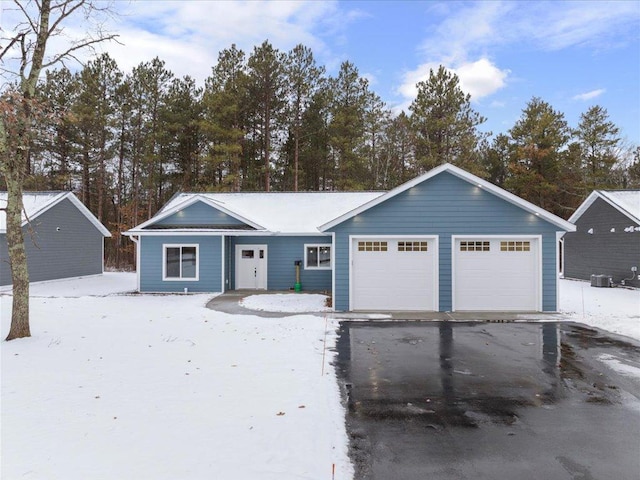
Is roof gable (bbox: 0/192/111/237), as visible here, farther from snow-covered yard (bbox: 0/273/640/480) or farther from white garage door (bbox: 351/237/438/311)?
white garage door (bbox: 351/237/438/311)

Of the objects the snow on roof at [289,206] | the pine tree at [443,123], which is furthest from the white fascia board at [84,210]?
the pine tree at [443,123]

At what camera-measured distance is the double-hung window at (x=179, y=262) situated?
1714cm

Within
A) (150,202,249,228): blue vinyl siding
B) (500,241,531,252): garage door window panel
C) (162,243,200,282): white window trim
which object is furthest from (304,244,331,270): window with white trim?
(500,241,531,252): garage door window panel

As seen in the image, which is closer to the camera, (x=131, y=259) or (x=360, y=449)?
(x=360, y=449)

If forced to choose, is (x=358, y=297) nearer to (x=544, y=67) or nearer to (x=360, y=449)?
(x=360, y=449)

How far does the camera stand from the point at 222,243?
55.6 ft

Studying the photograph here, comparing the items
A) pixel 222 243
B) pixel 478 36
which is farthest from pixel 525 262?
pixel 222 243

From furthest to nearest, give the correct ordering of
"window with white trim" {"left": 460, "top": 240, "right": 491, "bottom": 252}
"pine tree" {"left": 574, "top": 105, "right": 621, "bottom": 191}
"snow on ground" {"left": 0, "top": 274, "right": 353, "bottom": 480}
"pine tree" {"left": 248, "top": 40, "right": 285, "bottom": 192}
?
"pine tree" {"left": 574, "top": 105, "right": 621, "bottom": 191} < "pine tree" {"left": 248, "top": 40, "right": 285, "bottom": 192} < "window with white trim" {"left": 460, "top": 240, "right": 491, "bottom": 252} < "snow on ground" {"left": 0, "top": 274, "right": 353, "bottom": 480}

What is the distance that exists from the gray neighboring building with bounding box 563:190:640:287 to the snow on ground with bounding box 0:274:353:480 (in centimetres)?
1710

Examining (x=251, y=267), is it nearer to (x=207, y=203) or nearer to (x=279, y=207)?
(x=207, y=203)

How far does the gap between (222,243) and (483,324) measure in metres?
10.8

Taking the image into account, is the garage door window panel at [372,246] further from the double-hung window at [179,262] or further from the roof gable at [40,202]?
the roof gable at [40,202]

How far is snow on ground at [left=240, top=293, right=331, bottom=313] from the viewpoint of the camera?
13.0 meters

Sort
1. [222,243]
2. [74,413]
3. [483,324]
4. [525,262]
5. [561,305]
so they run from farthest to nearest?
1. [222,243]
2. [561,305]
3. [525,262]
4. [483,324]
5. [74,413]
